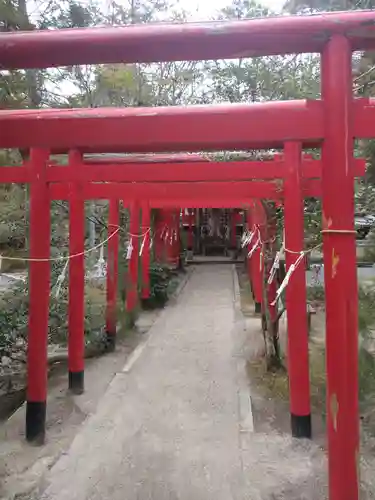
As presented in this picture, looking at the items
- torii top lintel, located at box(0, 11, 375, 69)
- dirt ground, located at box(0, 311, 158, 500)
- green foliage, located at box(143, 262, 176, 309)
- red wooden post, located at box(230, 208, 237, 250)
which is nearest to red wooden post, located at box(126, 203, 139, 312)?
green foliage, located at box(143, 262, 176, 309)

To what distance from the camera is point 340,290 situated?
228 centimetres

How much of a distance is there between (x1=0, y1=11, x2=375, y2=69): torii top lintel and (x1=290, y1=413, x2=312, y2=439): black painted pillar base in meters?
3.21

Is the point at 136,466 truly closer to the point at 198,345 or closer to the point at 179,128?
the point at 179,128

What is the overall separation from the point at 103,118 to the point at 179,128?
1.19 ft

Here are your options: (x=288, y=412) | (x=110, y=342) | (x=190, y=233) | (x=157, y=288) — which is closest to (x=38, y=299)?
(x=288, y=412)

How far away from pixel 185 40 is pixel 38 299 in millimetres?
2913

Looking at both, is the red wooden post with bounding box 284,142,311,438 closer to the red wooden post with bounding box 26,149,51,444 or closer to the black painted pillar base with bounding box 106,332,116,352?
the red wooden post with bounding box 26,149,51,444

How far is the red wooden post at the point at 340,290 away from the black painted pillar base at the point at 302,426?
2174 millimetres

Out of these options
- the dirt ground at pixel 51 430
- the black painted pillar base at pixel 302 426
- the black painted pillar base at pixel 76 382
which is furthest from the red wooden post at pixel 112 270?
the black painted pillar base at pixel 302 426

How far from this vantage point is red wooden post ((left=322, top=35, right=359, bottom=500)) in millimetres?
2219

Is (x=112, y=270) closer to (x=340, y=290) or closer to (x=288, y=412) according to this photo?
(x=288, y=412)

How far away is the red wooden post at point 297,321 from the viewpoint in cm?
442

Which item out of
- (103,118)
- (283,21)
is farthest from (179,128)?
(283,21)

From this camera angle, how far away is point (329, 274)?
2.32 meters
